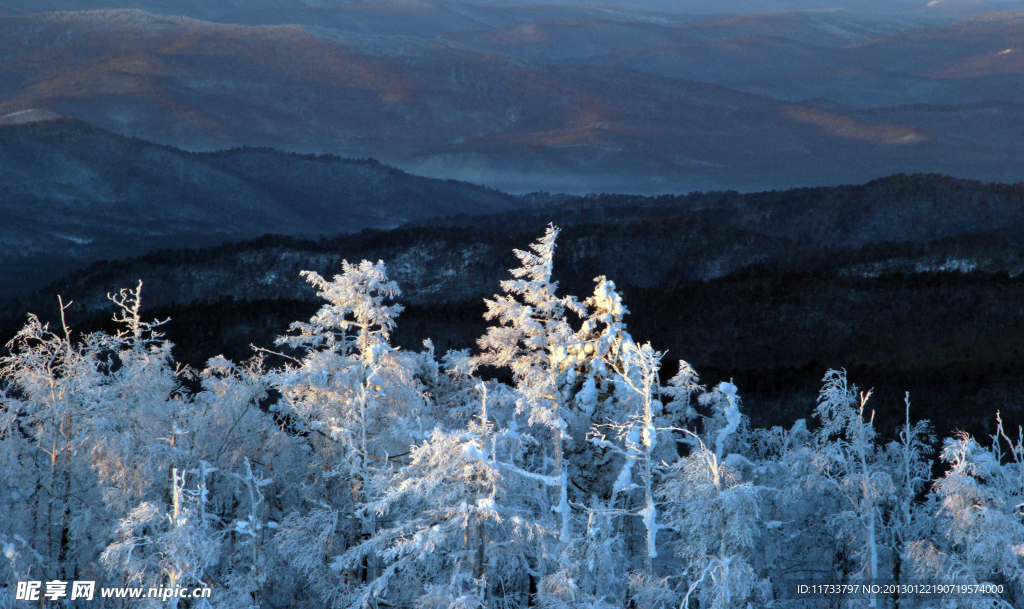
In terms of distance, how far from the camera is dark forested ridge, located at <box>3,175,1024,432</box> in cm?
6869

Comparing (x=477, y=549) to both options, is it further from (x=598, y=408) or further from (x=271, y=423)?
(x=271, y=423)

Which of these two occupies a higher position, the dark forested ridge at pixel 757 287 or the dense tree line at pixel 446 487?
the dark forested ridge at pixel 757 287

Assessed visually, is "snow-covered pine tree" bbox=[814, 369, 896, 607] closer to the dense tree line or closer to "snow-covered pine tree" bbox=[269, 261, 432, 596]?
the dense tree line

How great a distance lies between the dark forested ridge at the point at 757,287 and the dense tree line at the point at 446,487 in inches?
1238

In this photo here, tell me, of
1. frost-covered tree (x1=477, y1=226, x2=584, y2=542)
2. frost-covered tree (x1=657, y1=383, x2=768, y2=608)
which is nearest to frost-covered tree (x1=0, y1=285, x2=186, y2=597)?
frost-covered tree (x1=477, y1=226, x2=584, y2=542)

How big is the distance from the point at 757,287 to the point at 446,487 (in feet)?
281

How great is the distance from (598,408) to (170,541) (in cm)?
1233

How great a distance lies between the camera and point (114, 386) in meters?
24.8

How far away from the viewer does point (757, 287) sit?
10081cm

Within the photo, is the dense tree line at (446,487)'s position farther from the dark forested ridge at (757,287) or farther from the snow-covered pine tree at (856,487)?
the dark forested ridge at (757,287)

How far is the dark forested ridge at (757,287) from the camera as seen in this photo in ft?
225

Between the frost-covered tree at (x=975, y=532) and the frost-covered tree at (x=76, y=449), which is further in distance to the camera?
the frost-covered tree at (x=76, y=449)

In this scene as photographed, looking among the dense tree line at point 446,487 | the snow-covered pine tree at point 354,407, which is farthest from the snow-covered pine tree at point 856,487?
the snow-covered pine tree at point 354,407

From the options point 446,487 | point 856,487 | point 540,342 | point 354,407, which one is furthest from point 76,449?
point 856,487
